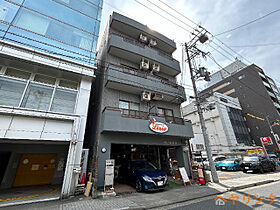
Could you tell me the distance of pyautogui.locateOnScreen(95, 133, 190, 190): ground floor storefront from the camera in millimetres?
8273

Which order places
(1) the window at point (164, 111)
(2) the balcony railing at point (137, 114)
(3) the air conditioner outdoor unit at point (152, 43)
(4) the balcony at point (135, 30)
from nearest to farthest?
1. (2) the balcony railing at point (137, 114)
2. (4) the balcony at point (135, 30)
3. (1) the window at point (164, 111)
4. (3) the air conditioner outdoor unit at point (152, 43)

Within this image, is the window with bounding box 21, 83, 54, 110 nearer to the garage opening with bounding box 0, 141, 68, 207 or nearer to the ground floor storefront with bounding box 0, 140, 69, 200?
the ground floor storefront with bounding box 0, 140, 69, 200

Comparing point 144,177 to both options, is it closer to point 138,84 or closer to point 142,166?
point 142,166

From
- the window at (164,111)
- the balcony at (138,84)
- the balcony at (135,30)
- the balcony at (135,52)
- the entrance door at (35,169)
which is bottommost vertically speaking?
the entrance door at (35,169)

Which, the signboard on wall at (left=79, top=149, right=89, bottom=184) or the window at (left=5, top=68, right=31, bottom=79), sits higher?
the window at (left=5, top=68, right=31, bottom=79)

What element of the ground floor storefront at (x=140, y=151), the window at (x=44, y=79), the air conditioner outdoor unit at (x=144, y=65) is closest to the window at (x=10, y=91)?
the window at (x=44, y=79)

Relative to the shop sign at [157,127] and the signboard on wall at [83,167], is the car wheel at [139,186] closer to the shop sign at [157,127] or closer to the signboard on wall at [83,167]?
the signboard on wall at [83,167]

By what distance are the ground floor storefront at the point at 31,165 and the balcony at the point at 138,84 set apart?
5.91 metres

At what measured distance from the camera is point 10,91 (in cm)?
726

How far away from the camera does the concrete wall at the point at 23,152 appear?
8.29 m

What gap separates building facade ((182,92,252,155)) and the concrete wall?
76.5 ft

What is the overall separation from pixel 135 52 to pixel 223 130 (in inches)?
1116

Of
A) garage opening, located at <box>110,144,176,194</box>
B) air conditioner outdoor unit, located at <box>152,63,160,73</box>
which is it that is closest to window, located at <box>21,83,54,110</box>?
garage opening, located at <box>110,144,176,194</box>

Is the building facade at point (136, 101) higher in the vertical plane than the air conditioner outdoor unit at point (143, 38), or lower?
lower
